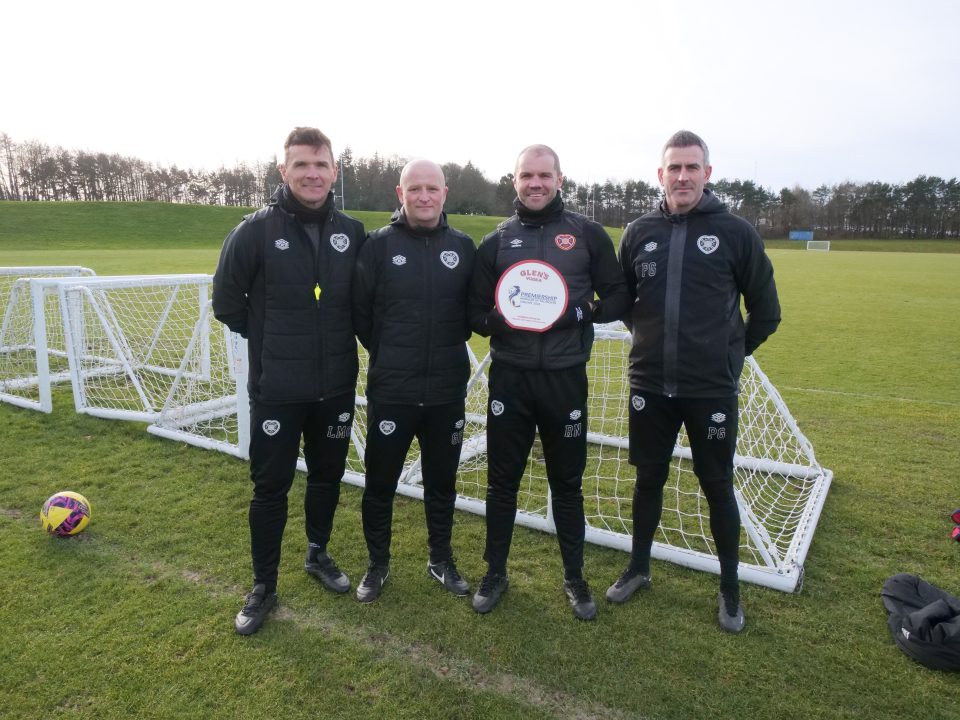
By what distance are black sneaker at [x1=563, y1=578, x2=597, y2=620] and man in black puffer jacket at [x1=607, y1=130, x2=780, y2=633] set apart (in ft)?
2.05

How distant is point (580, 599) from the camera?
10.2 feet

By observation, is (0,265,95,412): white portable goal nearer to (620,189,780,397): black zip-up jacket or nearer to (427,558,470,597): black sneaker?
(427,558,470,597): black sneaker

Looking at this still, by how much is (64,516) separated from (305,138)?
266 centimetres

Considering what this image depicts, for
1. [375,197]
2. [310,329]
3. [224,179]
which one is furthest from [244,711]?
[224,179]

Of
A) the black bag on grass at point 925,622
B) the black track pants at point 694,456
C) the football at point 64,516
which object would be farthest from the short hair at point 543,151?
the football at point 64,516

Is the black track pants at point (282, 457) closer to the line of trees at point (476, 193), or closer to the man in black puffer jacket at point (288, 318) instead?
the man in black puffer jacket at point (288, 318)

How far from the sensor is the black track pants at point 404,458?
121 inches

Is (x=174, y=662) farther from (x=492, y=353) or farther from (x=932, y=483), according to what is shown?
(x=932, y=483)

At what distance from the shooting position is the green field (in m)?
2.51

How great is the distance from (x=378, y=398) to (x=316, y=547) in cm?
95

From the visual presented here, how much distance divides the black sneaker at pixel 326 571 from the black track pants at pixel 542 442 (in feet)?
2.52

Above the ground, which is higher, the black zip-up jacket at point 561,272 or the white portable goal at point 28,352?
the black zip-up jacket at point 561,272

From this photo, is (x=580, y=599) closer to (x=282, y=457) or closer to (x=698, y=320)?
(x=698, y=320)

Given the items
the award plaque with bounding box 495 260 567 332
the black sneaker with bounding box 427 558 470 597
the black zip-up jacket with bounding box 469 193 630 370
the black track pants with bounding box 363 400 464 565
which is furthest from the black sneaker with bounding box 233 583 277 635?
the award plaque with bounding box 495 260 567 332
